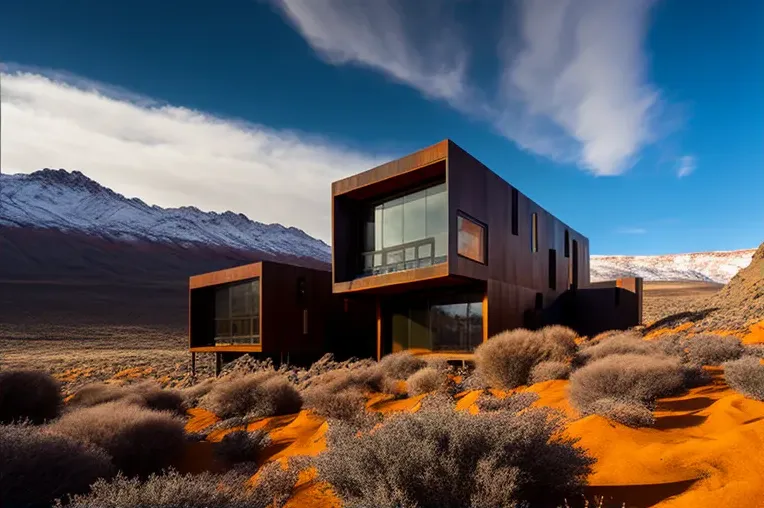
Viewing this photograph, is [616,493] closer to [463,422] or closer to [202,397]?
[463,422]

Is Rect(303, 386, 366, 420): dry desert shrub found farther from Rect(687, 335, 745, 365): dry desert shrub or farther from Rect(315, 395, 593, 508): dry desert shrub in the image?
Rect(687, 335, 745, 365): dry desert shrub

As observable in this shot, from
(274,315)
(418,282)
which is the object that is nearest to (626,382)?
(418,282)

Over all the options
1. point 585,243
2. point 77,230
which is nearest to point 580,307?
point 585,243

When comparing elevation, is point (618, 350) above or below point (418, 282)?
below

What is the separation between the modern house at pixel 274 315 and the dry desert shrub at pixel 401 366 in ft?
16.9

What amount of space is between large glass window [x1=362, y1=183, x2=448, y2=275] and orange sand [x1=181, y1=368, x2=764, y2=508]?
24.3 ft

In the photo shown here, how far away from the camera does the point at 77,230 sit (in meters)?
91.9

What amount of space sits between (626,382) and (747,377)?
1.75 metres

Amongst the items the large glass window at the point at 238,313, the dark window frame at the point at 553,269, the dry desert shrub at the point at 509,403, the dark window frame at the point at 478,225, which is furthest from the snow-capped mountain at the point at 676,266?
the dry desert shrub at the point at 509,403

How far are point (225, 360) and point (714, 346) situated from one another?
20726 millimetres

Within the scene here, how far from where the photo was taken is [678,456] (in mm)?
4887

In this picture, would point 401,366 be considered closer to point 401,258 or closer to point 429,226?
point 401,258

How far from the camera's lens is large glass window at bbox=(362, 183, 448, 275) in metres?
14.5

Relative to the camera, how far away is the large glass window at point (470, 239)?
A: 14195 millimetres
